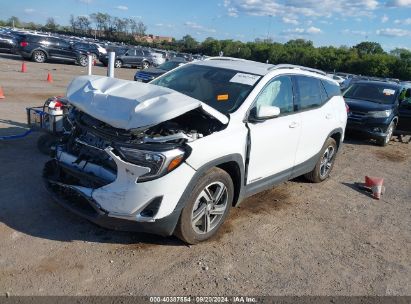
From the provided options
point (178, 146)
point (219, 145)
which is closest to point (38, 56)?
point (219, 145)

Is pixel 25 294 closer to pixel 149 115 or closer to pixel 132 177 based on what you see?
pixel 132 177

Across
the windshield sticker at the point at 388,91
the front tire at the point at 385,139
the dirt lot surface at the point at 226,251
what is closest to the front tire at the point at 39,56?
the windshield sticker at the point at 388,91

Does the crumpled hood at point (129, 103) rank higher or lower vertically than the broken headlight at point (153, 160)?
higher

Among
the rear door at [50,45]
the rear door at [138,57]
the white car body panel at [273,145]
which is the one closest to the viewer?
the white car body panel at [273,145]

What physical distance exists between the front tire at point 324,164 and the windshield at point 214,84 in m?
2.20

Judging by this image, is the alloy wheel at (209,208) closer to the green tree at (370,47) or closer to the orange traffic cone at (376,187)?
the orange traffic cone at (376,187)

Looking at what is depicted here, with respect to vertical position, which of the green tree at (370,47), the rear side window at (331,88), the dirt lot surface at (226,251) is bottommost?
the dirt lot surface at (226,251)

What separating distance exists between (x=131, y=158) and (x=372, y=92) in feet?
32.4

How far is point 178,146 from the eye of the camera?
3.68 meters

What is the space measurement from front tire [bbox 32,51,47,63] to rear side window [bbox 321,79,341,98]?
81.3 ft

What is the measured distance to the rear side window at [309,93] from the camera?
550 cm

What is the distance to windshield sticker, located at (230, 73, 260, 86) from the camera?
478 centimetres

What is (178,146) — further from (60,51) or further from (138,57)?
(138,57)

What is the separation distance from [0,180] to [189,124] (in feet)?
8.99
